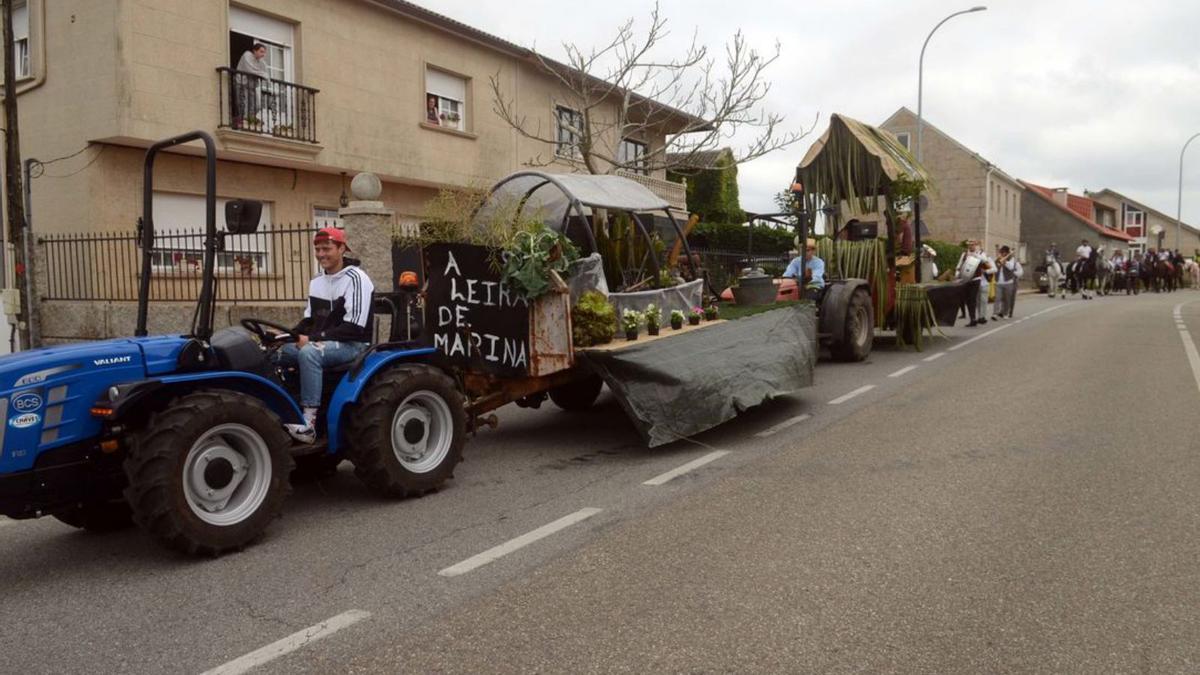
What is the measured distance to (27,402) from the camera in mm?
4180

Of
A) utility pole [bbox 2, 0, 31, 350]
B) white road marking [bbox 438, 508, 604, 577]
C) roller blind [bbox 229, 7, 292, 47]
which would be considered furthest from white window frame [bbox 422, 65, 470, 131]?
white road marking [bbox 438, 508, 604, 577]

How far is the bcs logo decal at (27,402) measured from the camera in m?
4.15

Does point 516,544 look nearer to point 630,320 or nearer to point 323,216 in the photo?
point 630,320

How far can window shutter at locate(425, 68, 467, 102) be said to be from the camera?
1947 cm

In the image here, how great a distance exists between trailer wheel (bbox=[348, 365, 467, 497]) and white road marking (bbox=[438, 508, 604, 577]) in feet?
3.35

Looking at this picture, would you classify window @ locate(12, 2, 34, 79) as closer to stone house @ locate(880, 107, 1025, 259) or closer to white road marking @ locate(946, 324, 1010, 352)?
white road marking @ locate(946, 324, 1010, 352)

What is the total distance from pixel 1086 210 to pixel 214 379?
3065 inches

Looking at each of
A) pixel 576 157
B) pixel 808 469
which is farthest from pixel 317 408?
pixel 576 157

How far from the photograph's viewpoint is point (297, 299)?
13.7 metres

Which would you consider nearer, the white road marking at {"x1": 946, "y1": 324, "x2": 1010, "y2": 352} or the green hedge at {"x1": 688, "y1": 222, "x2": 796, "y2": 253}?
the white road marking at {"x1": 946, "y1": 324, "x2": 1010, "y2": 352}

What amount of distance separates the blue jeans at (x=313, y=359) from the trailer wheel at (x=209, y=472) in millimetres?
488

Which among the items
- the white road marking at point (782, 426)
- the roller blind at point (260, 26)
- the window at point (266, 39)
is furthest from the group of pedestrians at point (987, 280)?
the roller blind at point (260, 26)

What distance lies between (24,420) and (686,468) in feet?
13.3

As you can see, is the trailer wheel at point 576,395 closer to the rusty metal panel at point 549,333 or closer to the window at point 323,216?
the rusty metal panel at point 549,333
